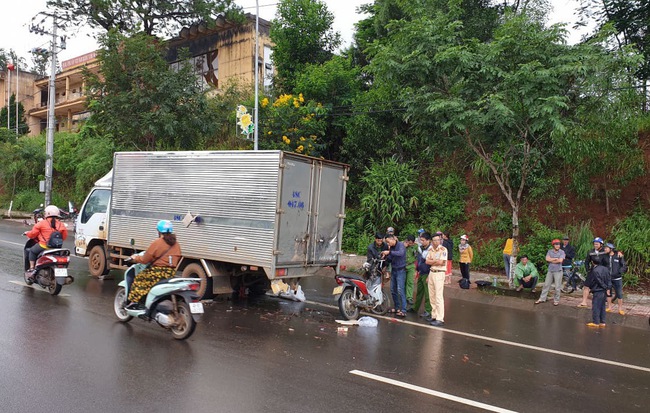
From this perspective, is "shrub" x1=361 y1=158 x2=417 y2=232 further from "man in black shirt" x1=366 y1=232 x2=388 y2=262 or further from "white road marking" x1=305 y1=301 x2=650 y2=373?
"white road marking" x1=305 y1=301 x2=650 y2=373

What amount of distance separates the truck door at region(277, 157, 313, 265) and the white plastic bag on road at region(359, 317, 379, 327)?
4.70 feet

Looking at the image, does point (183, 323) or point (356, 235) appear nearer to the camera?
point (183, 323)

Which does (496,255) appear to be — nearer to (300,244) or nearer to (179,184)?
(300,244)

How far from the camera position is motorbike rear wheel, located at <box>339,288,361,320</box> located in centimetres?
873

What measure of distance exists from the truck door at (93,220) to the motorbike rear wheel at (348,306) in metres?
6.08

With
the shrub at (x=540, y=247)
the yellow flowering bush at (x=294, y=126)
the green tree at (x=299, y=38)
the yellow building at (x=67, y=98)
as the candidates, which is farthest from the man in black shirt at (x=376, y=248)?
the yellow building at (x=67, y=98)

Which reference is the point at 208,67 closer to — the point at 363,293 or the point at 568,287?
the point at 568,287

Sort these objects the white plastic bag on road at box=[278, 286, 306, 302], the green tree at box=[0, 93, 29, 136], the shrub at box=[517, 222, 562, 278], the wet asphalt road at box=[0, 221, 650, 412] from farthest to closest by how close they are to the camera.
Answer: the green tree at box=[0, 93, 29, 136], the shrub at box=[517, 222, 562, 278], the white plastic bag on road at box=[278, 286, 306, 302], the wet asphalt road at box=[0, 221, 650, 412]

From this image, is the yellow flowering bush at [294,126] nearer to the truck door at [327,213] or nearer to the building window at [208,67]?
the truck door at [327,213]

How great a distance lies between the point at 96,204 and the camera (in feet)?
39.6

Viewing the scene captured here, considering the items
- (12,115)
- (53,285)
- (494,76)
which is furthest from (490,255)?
(12,115)

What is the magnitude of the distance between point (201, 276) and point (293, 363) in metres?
3.84

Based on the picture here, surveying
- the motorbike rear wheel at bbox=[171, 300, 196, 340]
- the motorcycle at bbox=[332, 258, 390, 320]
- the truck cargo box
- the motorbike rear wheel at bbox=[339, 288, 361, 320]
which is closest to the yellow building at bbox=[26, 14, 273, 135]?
the truck cargo box

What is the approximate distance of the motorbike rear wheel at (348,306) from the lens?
8.73 meters
